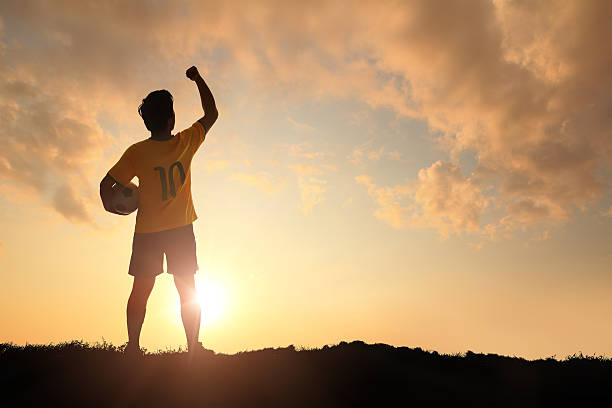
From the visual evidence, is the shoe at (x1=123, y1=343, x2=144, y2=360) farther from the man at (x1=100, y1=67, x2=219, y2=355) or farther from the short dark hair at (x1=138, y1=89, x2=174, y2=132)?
the short dark hair at (x1=138, y1=89, x2=174, y2=132)

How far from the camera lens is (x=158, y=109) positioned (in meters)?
5.20

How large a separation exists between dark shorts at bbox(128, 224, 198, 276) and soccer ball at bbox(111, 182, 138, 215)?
32cm

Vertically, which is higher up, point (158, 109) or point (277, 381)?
point (158, 109)

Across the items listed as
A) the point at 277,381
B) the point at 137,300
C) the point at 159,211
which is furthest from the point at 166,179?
the point at 277,381

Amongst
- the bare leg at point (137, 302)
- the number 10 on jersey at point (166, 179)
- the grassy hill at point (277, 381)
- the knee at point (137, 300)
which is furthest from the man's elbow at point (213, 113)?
the grassy hill at point (277, 381)

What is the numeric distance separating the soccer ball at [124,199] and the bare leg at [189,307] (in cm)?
98

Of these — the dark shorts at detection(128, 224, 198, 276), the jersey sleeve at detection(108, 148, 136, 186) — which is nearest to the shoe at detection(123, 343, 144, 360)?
the dark shorts at detection(128, 224, 198, 276)

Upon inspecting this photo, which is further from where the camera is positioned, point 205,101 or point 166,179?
point 205,101

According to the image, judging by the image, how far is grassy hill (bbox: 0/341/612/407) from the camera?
4.26 meters

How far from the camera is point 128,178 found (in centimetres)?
520

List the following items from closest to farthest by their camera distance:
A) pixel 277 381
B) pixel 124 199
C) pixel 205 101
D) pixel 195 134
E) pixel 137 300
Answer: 1. pixel 277 381
2. pixel 124 199
3. pixel 137 300
4. pixel 195 134
5. pixel 205 101

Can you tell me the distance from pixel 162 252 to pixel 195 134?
4.89 feet

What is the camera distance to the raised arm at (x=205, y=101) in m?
5.48

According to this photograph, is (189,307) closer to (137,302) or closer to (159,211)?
(137,302)
